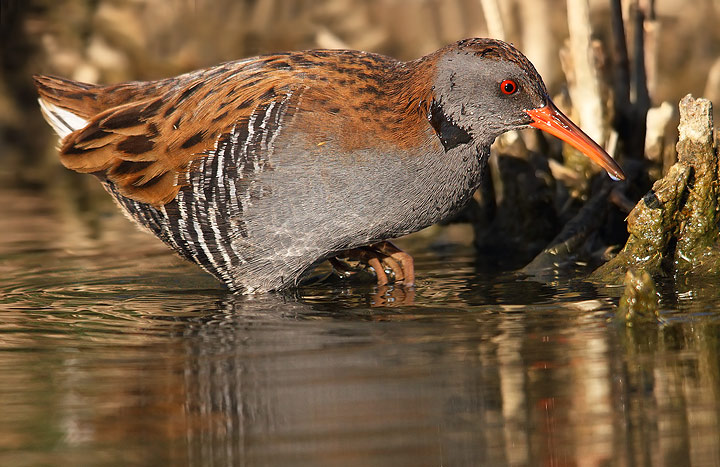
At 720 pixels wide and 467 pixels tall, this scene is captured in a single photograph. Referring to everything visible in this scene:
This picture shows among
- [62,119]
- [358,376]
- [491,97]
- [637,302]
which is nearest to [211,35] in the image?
[62,119]

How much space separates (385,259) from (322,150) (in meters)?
1.10

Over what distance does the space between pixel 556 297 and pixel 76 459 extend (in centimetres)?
273

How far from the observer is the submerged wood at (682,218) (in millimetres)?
5434

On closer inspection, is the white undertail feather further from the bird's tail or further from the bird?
the bird

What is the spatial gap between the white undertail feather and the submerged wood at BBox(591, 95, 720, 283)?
3103 millimetres

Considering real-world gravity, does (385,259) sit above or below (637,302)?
above

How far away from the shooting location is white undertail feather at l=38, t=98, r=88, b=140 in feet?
20.7

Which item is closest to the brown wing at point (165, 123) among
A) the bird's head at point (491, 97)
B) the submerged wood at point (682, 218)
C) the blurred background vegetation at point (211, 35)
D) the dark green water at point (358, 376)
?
the dark green water at point (358, 376)

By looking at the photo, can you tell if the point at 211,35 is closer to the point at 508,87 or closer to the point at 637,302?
the point at 508,87

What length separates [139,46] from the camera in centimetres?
1117

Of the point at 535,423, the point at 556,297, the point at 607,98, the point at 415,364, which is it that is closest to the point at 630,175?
the point at 607,98

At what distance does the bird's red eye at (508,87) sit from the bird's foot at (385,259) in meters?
1.24

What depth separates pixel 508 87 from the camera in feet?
16.5

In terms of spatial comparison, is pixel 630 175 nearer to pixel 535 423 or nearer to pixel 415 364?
pixel 415 364
